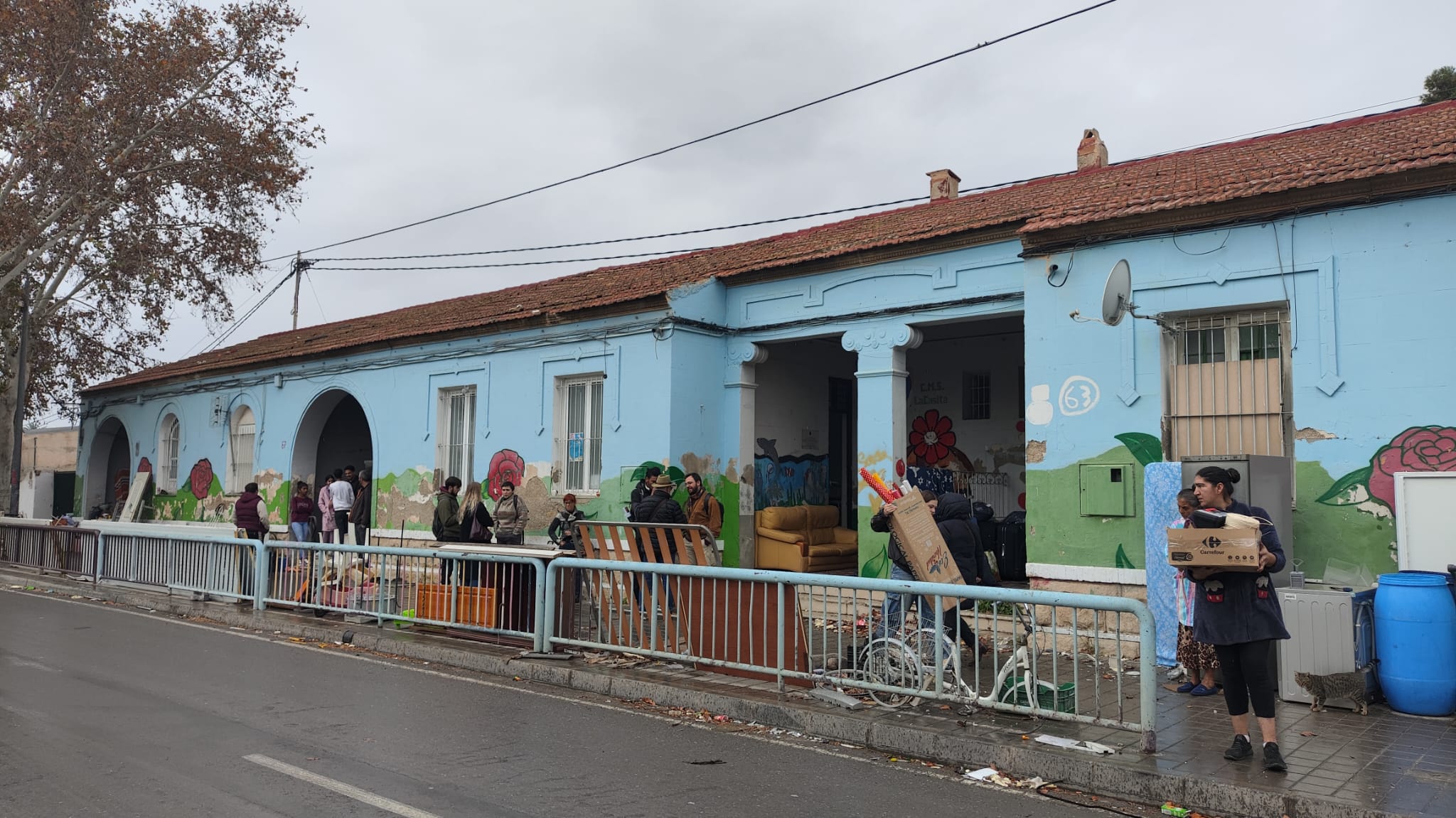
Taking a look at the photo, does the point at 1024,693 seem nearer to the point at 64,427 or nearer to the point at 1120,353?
the point at 1120,353

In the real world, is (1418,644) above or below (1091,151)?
below

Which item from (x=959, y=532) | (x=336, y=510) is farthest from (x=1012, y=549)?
(x=336, y=510)

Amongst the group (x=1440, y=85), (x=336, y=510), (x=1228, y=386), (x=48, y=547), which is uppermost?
(x=1440, y=85)

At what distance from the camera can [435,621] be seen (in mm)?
10273

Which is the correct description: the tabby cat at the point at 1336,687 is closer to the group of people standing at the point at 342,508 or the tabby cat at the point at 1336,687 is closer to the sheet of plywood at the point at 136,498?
the group of people standing at the point at 342,508

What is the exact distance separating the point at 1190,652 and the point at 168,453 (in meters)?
23.4

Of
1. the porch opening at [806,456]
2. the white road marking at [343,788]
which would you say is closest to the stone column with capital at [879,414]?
the porch opening at [806,456]

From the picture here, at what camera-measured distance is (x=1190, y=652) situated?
26.0ft

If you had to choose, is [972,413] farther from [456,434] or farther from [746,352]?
[456,434]

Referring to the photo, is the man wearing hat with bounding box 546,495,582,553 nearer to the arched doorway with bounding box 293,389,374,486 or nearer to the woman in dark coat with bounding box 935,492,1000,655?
the woman in dark coat with bounding box 935,492,1000,655

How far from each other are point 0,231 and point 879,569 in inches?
696

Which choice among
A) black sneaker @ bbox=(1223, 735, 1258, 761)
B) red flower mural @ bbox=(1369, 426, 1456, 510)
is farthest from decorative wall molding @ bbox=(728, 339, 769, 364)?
black sneaker @ bbox=(1223, 735, 1258, 761)

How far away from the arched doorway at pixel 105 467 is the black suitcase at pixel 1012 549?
73.2ft

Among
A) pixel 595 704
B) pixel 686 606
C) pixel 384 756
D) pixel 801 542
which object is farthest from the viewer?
pixel 801 542
